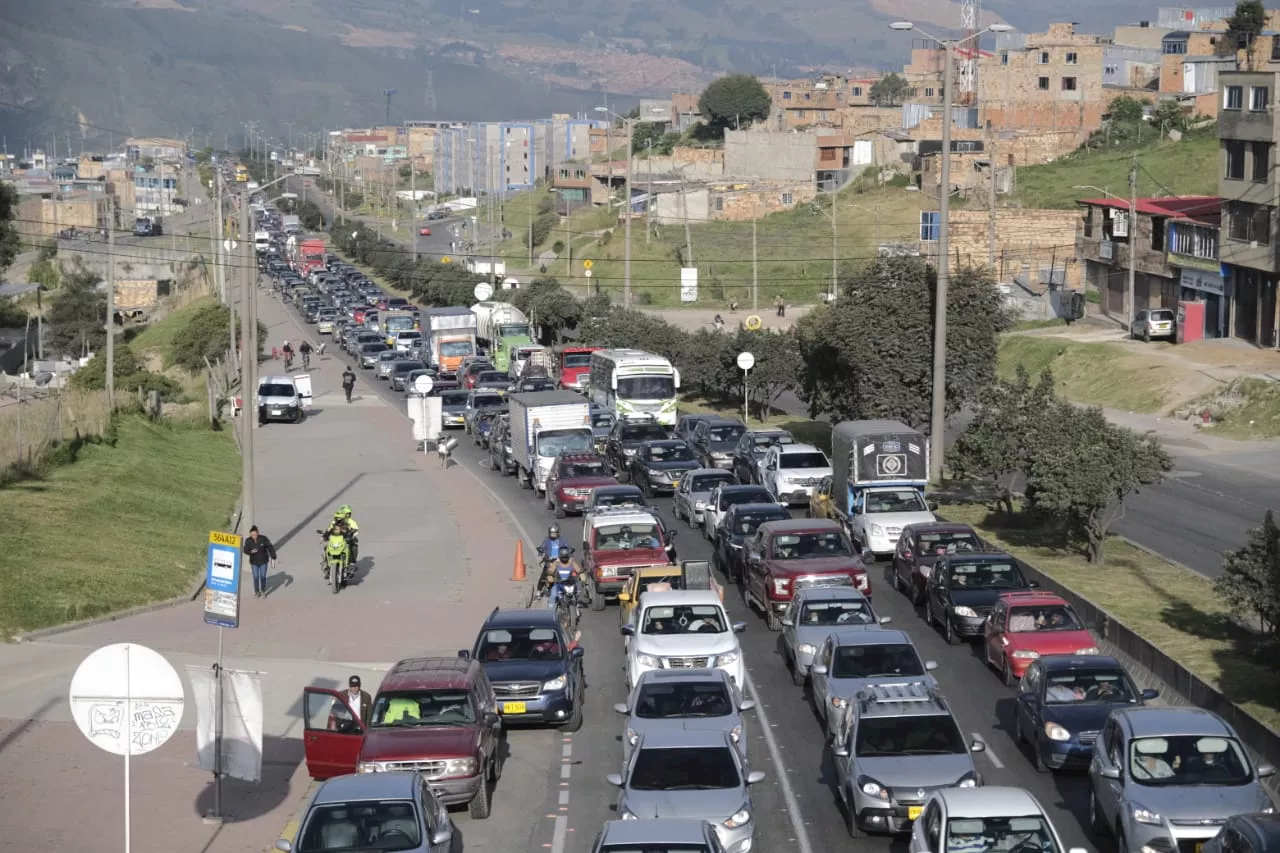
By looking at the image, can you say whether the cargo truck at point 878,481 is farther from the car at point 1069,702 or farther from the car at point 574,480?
the car at point 1069,702

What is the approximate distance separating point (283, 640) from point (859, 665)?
10.4 m

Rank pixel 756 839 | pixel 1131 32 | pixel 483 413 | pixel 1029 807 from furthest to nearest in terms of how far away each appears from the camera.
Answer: pixel 1131 32 < pixel 483 413 < pixel 756 839 < pixel 1029 807

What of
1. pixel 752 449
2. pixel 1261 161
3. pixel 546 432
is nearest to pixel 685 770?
pixel 752 449

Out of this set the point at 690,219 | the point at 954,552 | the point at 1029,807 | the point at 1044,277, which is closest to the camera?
the point at 1029,807

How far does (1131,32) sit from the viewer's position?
185625mm

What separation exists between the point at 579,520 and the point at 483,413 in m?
16.8

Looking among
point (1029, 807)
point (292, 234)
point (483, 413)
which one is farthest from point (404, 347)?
point (292, 234)

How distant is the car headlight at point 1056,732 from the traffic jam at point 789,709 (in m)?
0.03

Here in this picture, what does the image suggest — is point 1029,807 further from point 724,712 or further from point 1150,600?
point 1150,600

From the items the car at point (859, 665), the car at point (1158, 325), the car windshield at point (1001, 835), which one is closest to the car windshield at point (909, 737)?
the car at point (859, 665)

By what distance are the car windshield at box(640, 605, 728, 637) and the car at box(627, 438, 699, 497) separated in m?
17.4

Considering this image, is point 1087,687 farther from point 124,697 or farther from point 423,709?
point 124,697

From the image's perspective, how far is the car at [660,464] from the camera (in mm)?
42062

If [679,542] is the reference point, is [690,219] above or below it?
above
